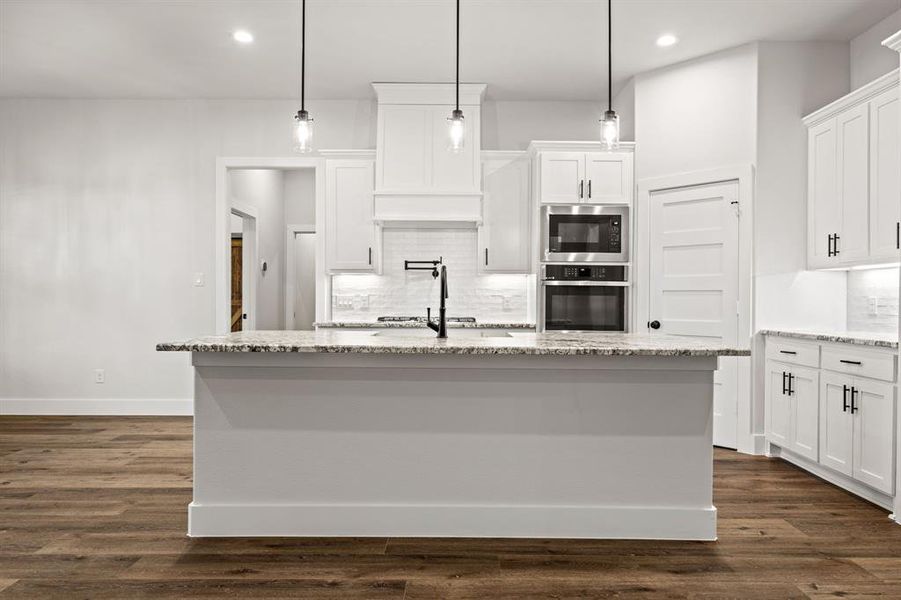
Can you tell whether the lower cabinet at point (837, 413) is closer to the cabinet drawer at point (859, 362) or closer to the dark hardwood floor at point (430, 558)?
the cabinet drawer at point (859, 362)

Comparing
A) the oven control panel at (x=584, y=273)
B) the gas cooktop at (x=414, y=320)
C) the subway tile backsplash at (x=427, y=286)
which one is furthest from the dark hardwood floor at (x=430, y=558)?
the subway tile backsplash at (x=427, y=286)

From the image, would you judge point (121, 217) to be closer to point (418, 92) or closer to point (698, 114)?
point (418, 92)

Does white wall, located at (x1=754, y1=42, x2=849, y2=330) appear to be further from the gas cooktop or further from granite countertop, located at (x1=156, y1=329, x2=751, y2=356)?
the gas cooktop

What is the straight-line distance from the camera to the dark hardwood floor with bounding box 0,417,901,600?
7.14 ft

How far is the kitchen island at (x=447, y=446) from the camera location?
2.60 m

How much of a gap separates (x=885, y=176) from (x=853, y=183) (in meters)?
0.30

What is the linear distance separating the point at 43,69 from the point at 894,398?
6257 millimetres

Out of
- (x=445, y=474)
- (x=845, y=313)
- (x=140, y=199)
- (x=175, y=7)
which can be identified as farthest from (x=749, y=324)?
(x=140, y=199)

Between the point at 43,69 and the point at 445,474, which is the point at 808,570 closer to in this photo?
the point at 445,474

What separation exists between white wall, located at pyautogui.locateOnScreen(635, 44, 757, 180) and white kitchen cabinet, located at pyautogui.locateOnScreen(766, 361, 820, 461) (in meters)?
1.52

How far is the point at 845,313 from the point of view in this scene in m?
4.11

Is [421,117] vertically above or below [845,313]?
above

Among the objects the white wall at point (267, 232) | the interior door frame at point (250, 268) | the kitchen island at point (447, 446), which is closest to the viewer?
the kitchen island at point (447, 446)

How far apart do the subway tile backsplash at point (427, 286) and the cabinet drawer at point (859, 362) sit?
8.14 ft
